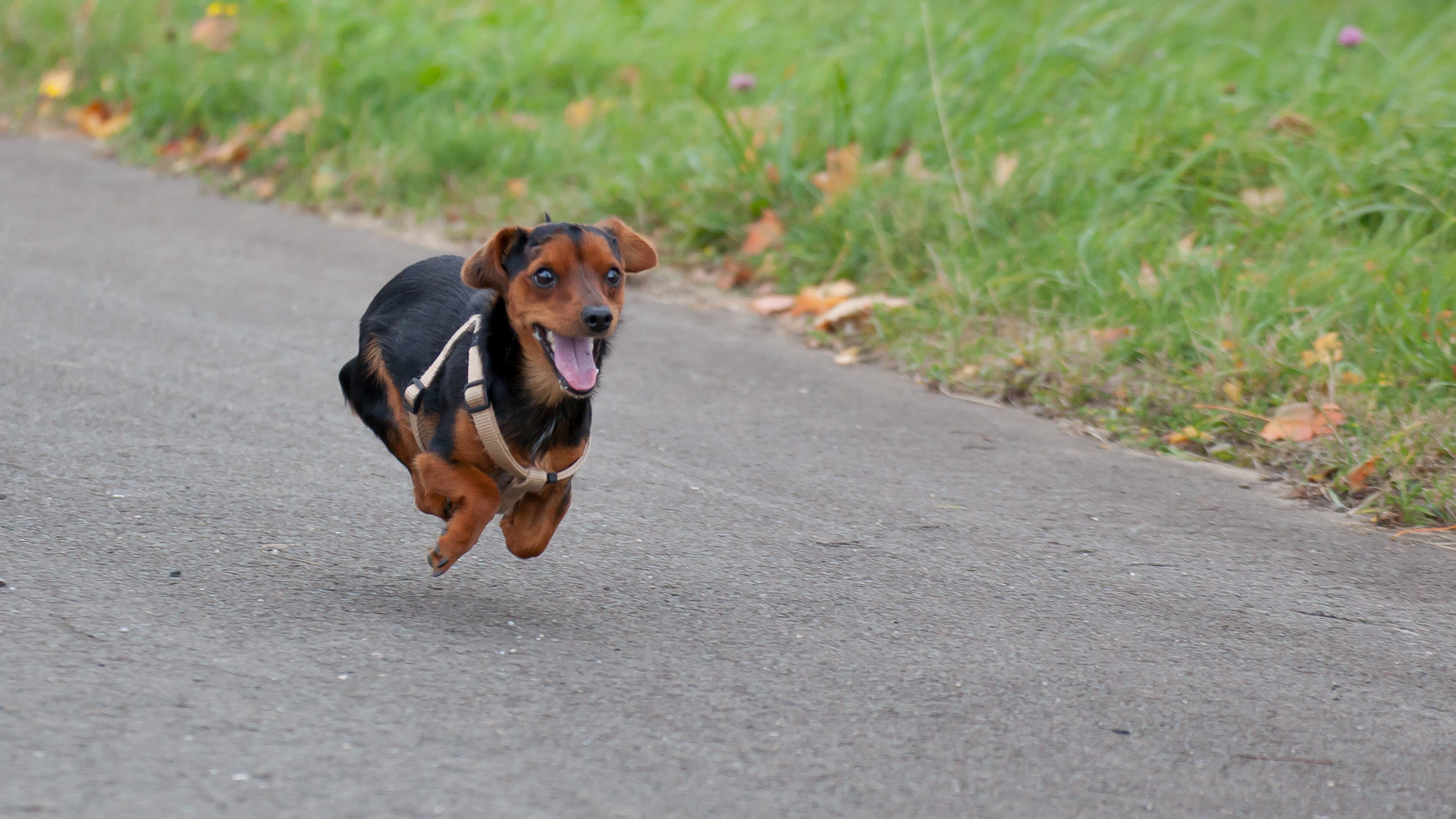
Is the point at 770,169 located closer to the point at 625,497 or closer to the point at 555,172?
the point at 555,172

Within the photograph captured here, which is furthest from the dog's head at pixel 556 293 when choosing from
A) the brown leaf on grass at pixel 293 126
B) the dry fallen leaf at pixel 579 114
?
the brown leaf on grass at pixel 293 126

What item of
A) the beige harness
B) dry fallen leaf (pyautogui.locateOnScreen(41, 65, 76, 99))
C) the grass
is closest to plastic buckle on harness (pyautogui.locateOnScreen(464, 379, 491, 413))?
the beige harness

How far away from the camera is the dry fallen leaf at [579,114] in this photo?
823cm

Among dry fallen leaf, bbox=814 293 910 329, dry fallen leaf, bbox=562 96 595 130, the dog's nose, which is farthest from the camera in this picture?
dry fallen leaf, bbox=562 96 595 130

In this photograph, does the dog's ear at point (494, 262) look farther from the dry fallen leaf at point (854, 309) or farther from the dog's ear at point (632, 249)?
the dry fallen leaf at point (854, 309)

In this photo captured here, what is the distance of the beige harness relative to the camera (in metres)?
3.32

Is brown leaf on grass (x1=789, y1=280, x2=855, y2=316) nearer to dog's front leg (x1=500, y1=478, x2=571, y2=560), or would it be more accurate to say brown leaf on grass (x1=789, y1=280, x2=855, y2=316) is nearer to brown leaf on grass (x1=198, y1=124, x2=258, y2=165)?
dog's front leg (x1=500, y1=478, x2=571, y2=560)

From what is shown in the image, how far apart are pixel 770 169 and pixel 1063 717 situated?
439 cm

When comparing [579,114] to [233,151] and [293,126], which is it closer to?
[293,126]

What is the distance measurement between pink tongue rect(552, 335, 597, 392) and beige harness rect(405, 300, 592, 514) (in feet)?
0.68

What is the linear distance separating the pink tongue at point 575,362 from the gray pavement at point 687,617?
23.4 inches

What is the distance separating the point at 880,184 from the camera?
6738 mm

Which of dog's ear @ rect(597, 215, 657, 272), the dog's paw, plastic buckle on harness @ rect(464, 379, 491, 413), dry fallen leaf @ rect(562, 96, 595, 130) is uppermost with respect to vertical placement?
dog's ear @ rect(597, 215, 657, 272)

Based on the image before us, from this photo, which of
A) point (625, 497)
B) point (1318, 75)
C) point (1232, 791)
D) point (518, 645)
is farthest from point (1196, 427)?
point (1318, 75)
